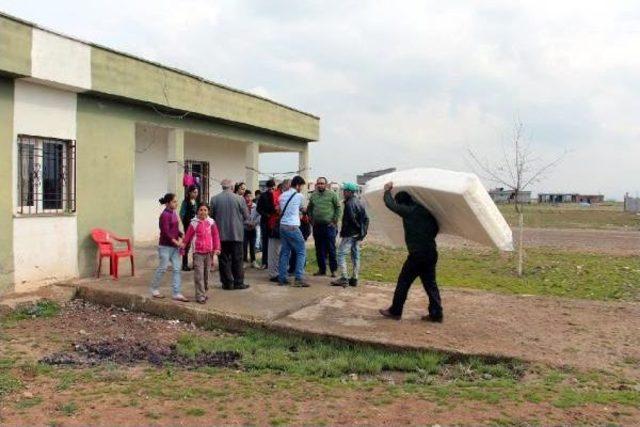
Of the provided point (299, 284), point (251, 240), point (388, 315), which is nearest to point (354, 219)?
point (299, 284)

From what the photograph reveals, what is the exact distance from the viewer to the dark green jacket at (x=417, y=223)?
6.70m

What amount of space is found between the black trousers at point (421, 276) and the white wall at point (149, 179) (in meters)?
7.45

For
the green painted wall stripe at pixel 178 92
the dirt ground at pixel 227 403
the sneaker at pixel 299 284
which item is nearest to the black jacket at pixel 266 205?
the sneaker at pixel 299 284

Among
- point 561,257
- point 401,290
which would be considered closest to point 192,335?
point 401,290

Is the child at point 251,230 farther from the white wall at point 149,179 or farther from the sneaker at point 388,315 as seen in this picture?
the sneaker at point 388,315

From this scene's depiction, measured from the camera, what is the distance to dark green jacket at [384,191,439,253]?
670 cm

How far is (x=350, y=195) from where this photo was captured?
8711 mm

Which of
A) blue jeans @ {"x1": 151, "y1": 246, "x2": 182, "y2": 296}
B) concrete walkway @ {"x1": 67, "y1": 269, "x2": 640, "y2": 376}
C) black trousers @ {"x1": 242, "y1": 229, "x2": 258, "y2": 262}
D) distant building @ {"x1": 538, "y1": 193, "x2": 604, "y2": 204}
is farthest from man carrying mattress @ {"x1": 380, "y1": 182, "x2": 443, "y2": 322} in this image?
distant building @ {"x1": 538, "y1": 193, "x2": 604, "y2": 204}

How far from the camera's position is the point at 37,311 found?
7.45m

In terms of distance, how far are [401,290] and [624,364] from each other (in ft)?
8.13

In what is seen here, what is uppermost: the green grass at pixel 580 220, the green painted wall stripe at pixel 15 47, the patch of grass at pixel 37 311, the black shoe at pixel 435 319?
the green painted wall stripe at pixel 15 47

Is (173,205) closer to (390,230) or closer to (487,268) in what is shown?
(390,230)

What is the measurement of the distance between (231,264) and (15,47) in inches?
162

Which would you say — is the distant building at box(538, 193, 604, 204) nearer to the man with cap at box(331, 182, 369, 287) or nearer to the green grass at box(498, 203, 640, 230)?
the green grass at box(498, 203, 640, 230)
